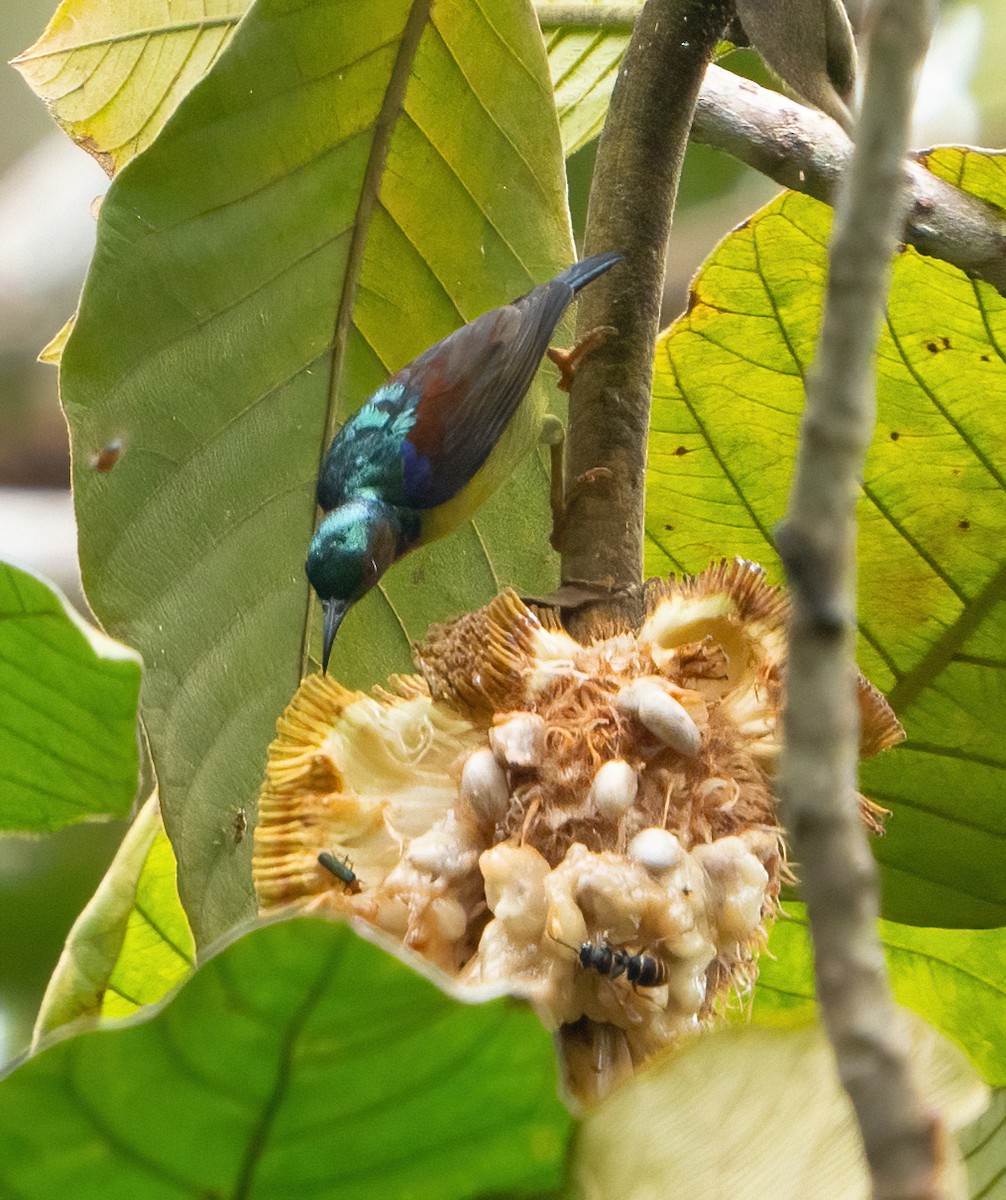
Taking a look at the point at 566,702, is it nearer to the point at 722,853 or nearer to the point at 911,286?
the point at 722,853

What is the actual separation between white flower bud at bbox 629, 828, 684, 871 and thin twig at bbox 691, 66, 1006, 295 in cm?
81

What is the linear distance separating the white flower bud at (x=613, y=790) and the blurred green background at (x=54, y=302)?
1979 millimetres

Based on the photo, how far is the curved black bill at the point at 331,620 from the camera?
4.47ft

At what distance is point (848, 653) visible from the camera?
42 cm

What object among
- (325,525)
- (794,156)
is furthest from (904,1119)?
(325,525)

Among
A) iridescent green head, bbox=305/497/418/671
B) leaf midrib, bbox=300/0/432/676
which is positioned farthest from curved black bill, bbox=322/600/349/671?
leaf midrib, bbox=300/0/432/676

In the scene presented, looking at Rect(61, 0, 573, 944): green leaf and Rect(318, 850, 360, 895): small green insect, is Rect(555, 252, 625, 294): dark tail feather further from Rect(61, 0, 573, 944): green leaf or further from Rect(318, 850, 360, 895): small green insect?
Rect(318, 850, 360, 895): small green insect

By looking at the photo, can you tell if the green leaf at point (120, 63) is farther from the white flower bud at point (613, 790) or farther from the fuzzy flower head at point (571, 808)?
the white flower bud at point (613, 790)

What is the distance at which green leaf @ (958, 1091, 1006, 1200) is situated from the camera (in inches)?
30.4

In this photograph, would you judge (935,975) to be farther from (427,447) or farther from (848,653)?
(427,447)

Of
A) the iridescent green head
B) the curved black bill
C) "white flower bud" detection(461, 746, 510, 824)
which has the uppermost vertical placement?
the iridescent green head

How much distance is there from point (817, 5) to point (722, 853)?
74 centimetres

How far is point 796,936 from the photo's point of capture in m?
1.42

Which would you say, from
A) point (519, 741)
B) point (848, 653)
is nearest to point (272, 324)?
point (519, 741)
